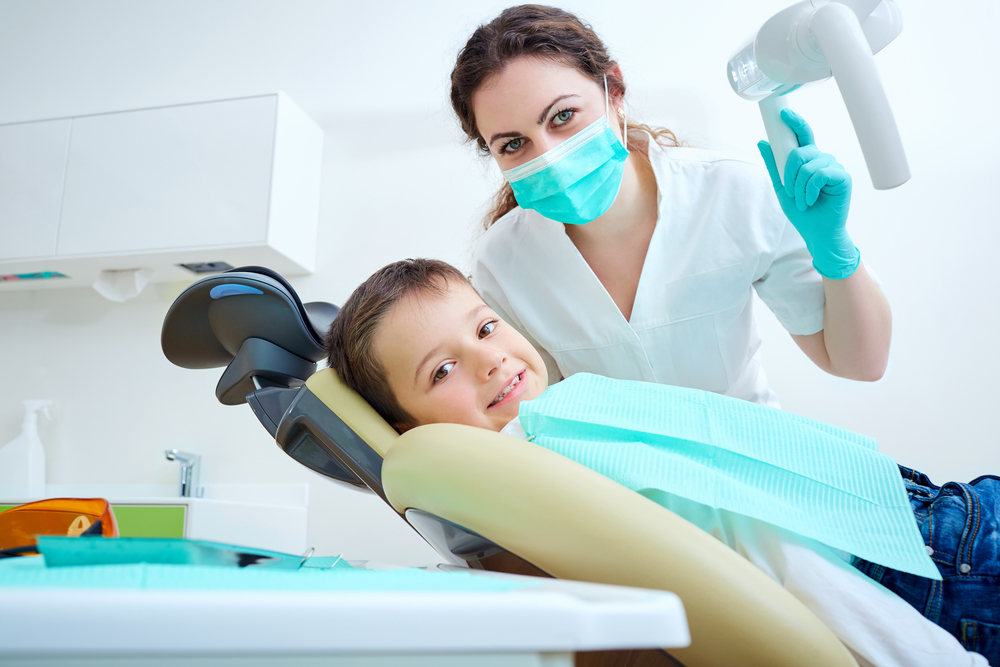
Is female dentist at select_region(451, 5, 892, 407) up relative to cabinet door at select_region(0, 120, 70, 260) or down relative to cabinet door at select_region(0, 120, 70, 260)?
down

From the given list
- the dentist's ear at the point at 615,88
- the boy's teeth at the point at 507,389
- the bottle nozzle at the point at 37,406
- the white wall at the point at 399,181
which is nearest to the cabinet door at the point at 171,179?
the white wall at the point at 399,181

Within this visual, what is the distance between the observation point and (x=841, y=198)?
97 cm

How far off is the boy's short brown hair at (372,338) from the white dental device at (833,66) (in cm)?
A: 61

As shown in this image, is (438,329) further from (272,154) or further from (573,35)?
(272,154)

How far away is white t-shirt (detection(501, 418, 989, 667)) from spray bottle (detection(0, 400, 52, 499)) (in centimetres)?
273

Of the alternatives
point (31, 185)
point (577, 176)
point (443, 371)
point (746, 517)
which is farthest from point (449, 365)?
point (31, 185)

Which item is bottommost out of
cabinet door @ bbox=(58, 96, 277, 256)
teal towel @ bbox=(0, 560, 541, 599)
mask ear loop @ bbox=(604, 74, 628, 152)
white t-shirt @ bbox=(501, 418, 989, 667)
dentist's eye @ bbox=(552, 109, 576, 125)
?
white t-shirt @ bbox=(501, 418, 989, 667)

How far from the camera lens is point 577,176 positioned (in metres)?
1.19

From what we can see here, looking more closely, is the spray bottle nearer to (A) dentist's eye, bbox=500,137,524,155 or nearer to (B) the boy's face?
(B) the boy's face

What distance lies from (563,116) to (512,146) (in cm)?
12

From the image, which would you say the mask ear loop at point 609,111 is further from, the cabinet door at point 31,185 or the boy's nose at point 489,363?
the cabinet door at point 31,185

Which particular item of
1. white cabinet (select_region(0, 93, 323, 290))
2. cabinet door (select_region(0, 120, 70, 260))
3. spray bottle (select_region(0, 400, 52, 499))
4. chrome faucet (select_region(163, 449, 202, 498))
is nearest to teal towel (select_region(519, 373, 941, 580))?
white cabinet (select_region(0, 93, 323, 290))

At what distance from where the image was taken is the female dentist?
3.89ft

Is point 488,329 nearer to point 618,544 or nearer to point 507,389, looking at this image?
point 507,389
